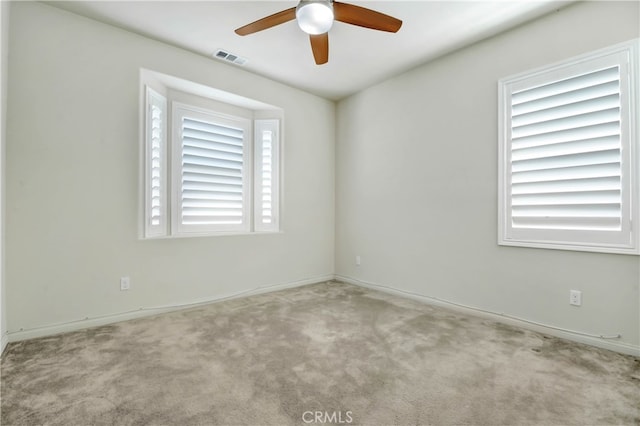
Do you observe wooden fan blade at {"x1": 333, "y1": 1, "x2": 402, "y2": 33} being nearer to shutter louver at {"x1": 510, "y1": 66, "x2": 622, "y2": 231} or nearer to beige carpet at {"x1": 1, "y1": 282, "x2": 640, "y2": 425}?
shutter louver at {"x1": 510, "y1": 66, "x2": 622, "y2": 231}

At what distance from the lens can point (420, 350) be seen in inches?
84.4

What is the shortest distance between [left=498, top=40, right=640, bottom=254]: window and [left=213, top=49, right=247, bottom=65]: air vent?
270 cm

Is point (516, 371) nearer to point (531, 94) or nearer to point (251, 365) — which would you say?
point (251, 365)

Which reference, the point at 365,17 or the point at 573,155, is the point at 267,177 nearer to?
the point at 365,17

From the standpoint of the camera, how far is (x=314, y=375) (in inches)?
71.2

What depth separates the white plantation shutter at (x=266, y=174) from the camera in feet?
12.6

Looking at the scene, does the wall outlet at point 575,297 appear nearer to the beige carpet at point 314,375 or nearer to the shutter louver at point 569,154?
the beige carpet at point 314,375

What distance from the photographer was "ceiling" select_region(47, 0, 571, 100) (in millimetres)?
2371

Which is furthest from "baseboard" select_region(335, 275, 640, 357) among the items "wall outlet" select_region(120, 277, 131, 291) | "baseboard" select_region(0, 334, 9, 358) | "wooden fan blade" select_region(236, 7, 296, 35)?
"baseboard" select_region(0, 334, 9, 358)

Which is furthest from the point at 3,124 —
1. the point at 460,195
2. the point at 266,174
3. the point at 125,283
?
the point at 460,195

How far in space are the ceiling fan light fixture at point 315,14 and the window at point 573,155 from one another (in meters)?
1.85

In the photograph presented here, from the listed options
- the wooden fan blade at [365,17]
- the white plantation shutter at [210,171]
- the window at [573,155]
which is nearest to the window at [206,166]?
the white plantation shutter at [210,171]

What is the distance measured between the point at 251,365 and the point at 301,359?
338 mm

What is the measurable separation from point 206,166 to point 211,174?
0.35 ft
